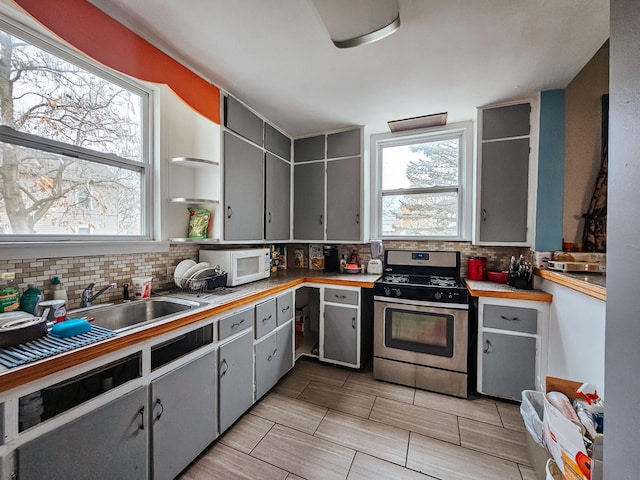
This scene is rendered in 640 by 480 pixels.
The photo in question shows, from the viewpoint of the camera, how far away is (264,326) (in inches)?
80.3

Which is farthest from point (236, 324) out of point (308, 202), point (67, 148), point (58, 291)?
point (308, 202)

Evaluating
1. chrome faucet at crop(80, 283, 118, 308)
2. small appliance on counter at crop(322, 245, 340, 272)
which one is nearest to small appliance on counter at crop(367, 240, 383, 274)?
small appliance on counter at crop(322, 245, 340, 272)

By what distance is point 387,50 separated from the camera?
1640mm

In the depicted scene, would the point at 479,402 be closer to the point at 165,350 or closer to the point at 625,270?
the point at 625,270

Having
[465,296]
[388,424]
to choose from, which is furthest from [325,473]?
[465,296]

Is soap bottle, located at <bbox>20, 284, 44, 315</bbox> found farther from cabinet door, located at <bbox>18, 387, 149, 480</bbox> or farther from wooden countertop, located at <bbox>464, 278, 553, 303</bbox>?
wooden countertop, located at <bbox>464, 278, 553, 303</bbox>

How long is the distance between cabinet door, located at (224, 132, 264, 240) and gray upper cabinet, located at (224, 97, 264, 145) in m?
0.08

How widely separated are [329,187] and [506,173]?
168 cm

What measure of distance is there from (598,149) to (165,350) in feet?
11.2

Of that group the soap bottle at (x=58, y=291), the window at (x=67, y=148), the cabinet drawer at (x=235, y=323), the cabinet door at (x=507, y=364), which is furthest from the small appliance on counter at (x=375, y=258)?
the soap bottle at (x=58, y=291)

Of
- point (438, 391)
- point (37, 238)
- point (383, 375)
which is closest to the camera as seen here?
point (37, 238)

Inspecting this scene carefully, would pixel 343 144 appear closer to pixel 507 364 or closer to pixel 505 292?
pixel 505 292

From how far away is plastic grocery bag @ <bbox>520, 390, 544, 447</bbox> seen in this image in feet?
4.54

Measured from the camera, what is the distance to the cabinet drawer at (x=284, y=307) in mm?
2236
